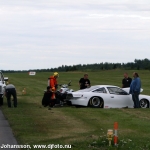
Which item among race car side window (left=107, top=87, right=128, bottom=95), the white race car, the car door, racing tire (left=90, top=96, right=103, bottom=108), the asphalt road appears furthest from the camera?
race car side window (left=107, top=87, right=128, bottom=95)

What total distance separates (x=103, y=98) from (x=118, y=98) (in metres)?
0.71

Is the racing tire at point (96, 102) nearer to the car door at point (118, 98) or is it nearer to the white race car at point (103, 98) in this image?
the white race car at point (103, 98)

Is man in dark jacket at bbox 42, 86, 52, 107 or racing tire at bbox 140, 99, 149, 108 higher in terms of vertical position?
man in dark jacket at bbox 42, 86, 52, 107

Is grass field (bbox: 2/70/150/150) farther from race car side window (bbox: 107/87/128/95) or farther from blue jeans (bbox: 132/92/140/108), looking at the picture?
race car side window (bbox: 107/87/128/95)

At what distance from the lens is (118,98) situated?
72.6 ft

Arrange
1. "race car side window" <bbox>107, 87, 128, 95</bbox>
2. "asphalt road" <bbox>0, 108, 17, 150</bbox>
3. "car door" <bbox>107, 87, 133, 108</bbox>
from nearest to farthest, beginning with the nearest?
"asphalt road" <bbox>0, 108, 17, 150</bbox> → "car door" <bbox>107, 87, 133, 108</bbox> → "race car side window" <bbox>107, 87, 128, 95</bbox>

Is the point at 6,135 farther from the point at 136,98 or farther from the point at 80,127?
the point at 136,98

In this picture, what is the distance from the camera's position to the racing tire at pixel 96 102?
21875 mm

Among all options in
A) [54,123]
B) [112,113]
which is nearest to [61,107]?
[112,113]

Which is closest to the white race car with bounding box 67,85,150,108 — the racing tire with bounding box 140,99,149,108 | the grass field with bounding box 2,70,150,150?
the racing tire with bounding box 140,99,149,108

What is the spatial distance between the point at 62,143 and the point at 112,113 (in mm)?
7449

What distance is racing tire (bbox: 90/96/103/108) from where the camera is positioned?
21.9 metres

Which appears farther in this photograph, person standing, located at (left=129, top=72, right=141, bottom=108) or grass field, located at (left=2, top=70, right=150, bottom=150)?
person standing, located at (left=129, top=72, right=141, bottom=108)

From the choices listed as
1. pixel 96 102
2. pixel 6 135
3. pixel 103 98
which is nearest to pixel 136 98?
pixel 103 98
